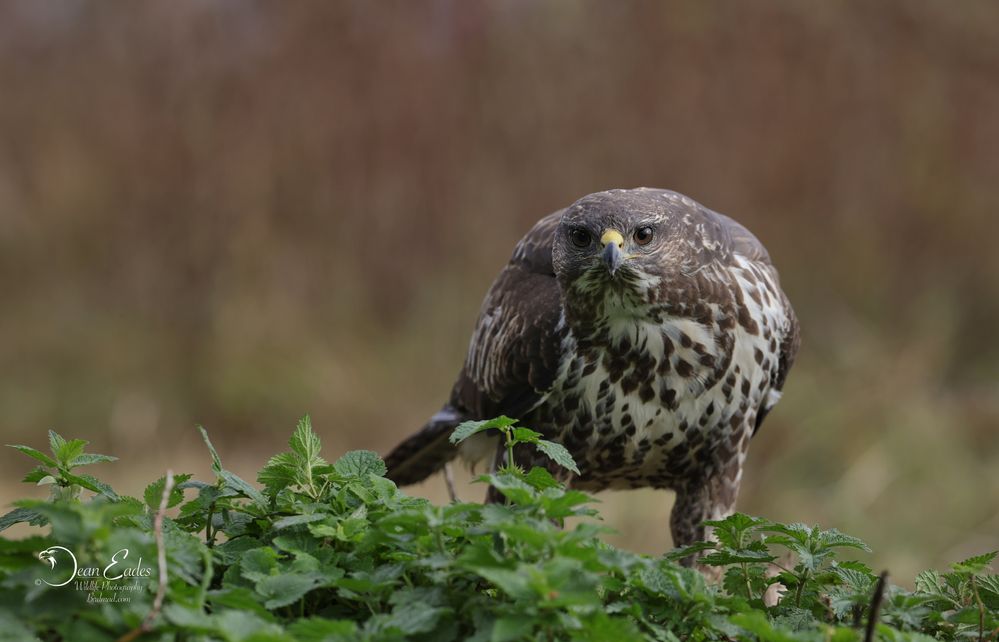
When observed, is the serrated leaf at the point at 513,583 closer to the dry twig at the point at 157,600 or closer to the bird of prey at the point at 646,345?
the dry twig at the point at 157,600

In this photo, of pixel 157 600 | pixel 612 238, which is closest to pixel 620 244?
pixel 612 238

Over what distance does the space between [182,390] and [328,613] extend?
6375 millimetres

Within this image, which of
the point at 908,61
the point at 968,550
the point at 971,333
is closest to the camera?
the point at 968,550

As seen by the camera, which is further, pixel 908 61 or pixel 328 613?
pixel 908 61

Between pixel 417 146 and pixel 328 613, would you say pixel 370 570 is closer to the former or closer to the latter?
pixel 328 613

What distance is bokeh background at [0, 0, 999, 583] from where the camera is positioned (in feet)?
27.0

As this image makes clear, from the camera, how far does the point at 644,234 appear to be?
3.38 m

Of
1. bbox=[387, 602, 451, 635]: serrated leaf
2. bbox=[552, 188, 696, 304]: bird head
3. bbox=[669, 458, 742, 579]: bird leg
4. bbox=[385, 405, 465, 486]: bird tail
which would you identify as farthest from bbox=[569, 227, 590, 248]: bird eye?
bbox=[387, 602, 451, 635]: serrated leaf

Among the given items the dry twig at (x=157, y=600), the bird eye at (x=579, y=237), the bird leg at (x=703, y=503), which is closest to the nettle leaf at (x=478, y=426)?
the dry twig at (x=157, y=600)

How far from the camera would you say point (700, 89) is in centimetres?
876

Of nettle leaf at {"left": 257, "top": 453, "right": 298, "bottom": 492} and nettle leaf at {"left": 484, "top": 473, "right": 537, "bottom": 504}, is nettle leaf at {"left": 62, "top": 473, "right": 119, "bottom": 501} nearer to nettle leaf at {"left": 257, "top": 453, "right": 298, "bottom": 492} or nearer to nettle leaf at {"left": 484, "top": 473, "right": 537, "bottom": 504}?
nettle leaf at {"left": 257, "top": 453, "right": 298, "bottom": 492}

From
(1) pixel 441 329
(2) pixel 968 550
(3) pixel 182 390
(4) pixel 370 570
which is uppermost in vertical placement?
(1) pixel 441 329

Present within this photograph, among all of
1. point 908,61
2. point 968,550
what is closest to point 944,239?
point 908,61

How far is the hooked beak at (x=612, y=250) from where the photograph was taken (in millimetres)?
3211
